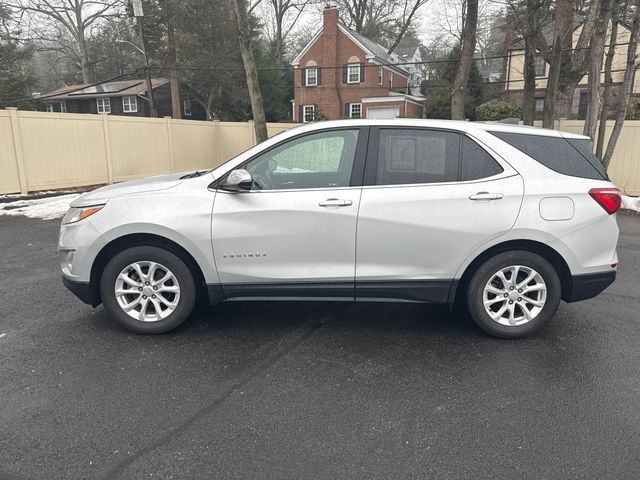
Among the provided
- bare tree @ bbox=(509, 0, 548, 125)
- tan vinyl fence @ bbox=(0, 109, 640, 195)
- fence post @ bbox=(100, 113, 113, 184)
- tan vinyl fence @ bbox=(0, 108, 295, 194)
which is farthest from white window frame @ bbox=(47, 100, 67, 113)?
bare tree @ bbox=(509, 0, 548, 125)

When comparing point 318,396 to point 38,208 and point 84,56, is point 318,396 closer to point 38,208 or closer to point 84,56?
point 38,208

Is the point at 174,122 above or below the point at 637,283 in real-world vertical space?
above

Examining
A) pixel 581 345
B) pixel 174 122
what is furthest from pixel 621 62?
pixel 581 345

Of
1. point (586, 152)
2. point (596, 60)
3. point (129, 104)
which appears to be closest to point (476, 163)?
point (586, 152)

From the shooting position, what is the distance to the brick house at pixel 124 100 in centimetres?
4044

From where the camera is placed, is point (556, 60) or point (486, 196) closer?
point (486, 196)

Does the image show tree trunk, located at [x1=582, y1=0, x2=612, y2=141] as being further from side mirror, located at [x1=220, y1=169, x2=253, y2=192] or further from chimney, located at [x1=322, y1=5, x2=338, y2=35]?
chimney, located at [x1=322, y1=5, x2=338, y2=35]

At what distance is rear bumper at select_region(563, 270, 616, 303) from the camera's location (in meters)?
3.92

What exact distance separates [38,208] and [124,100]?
3390 centimetres

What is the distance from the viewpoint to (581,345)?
157 inches

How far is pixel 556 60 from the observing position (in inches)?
474

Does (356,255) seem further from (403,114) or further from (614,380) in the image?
(403,114)

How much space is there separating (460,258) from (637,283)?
10.7 feet

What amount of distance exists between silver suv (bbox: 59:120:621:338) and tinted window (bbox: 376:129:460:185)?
12 mm
